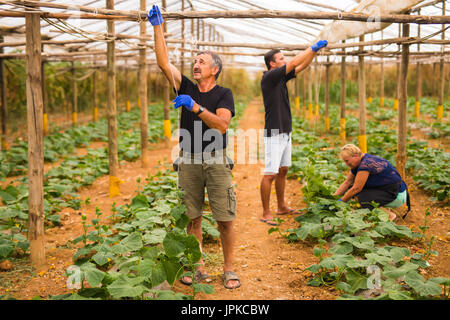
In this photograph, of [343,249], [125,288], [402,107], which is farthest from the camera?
[402,107]

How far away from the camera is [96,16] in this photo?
13.3ft

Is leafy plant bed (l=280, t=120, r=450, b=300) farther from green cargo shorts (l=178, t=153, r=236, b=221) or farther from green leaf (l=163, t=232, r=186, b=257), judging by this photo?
green leaf (l=163, t=232, r=186, b=257)

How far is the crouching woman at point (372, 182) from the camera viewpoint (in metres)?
4.53

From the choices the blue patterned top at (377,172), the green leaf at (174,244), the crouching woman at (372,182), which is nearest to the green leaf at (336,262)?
the green leaf at (174,244)

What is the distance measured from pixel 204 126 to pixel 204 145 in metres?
0.16

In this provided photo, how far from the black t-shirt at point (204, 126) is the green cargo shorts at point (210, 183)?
9cm

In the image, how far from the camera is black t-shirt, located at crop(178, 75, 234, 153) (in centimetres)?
313

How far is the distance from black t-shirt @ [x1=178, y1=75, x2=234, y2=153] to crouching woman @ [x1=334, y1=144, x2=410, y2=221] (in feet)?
6.53

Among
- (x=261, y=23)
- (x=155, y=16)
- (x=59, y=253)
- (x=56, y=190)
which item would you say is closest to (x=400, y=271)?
(x=155, y=16)

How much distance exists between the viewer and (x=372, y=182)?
459cm

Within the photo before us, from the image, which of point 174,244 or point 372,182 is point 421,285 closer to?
point 174,244
